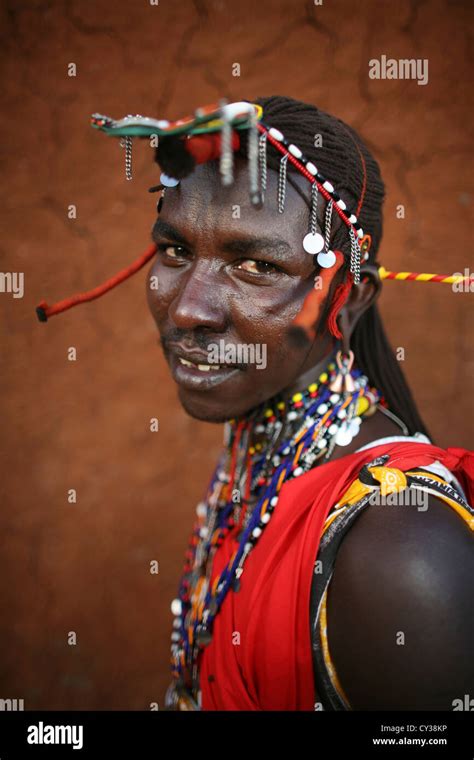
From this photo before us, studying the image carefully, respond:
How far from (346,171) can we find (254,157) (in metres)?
0.53

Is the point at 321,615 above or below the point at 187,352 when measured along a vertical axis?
below

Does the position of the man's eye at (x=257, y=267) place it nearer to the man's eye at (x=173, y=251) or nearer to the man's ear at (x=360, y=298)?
the man's eye at (x=173, y=251)

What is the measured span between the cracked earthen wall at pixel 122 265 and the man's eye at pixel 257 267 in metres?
2.22

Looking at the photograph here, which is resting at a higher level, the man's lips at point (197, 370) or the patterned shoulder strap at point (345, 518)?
the man's lips at point (197, 370)

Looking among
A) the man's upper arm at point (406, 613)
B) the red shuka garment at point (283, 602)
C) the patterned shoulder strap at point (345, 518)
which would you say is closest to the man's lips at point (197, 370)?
the red shuka garment at point (283, 602)

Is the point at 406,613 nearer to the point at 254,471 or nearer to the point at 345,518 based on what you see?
the point at 345,518

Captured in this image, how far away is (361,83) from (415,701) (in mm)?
3379

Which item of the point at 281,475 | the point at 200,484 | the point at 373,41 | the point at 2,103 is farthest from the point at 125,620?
the point at 373,41

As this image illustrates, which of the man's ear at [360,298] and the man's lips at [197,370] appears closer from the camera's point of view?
the man's lips at [197,370]

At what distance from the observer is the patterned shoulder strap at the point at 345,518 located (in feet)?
5.29

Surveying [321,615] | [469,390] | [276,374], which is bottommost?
[321,615]

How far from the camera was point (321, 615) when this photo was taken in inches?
64.0
